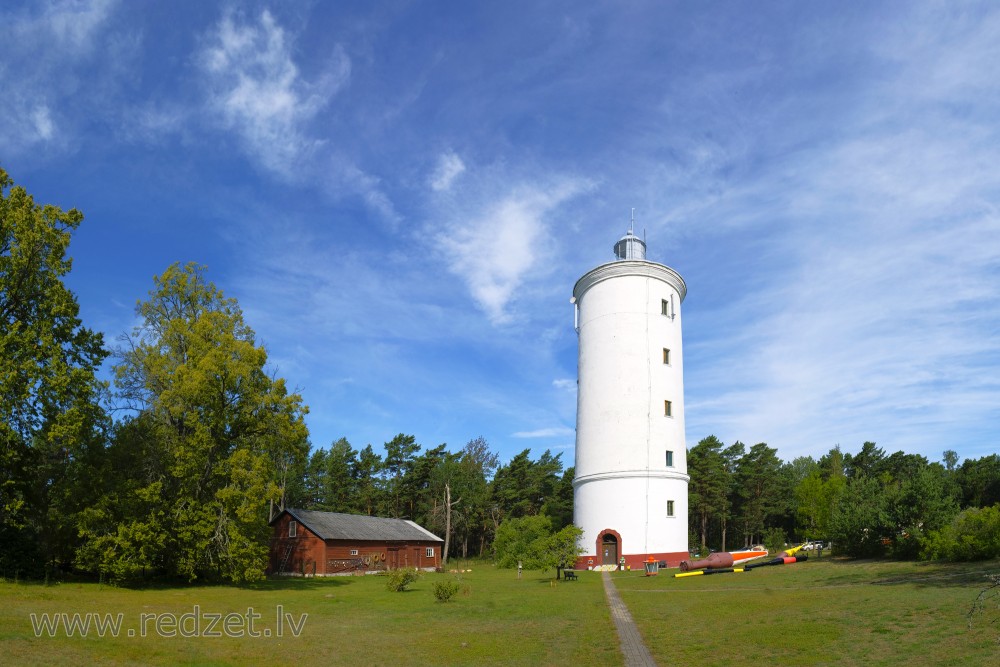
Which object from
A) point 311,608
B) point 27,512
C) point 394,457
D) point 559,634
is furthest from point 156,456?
point 394,457

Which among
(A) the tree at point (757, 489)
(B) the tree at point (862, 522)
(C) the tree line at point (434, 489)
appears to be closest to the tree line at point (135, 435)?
(B) the tree at point (862, 522)

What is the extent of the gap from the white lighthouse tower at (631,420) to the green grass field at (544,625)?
10.2m

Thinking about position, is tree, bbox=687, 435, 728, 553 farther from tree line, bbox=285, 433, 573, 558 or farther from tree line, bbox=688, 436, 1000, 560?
tree line, bbox=285, 433, 573, 558

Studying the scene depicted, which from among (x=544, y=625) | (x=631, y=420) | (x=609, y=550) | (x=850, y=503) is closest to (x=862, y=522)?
(x=850, y=503)

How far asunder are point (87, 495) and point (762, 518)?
60.1m

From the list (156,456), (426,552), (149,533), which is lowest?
(426,552)

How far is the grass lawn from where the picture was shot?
9.84m

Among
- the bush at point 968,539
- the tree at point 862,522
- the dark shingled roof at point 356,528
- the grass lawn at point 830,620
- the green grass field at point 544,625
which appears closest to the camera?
the grass lawn at point 830,620

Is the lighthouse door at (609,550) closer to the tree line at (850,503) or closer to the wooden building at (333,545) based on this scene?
the tree line at (850,503)

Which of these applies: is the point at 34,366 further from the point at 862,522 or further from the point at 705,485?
the point at 705,485

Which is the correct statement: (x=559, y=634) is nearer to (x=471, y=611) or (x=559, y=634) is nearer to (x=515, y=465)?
(x=471, y=611)

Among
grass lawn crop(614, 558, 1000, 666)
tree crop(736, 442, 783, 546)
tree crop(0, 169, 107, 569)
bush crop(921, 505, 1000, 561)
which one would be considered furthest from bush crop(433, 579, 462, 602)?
tree crop(736, 442, 783, 546)

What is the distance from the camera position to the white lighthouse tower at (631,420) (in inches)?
1321

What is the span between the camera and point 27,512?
24.2 metres
